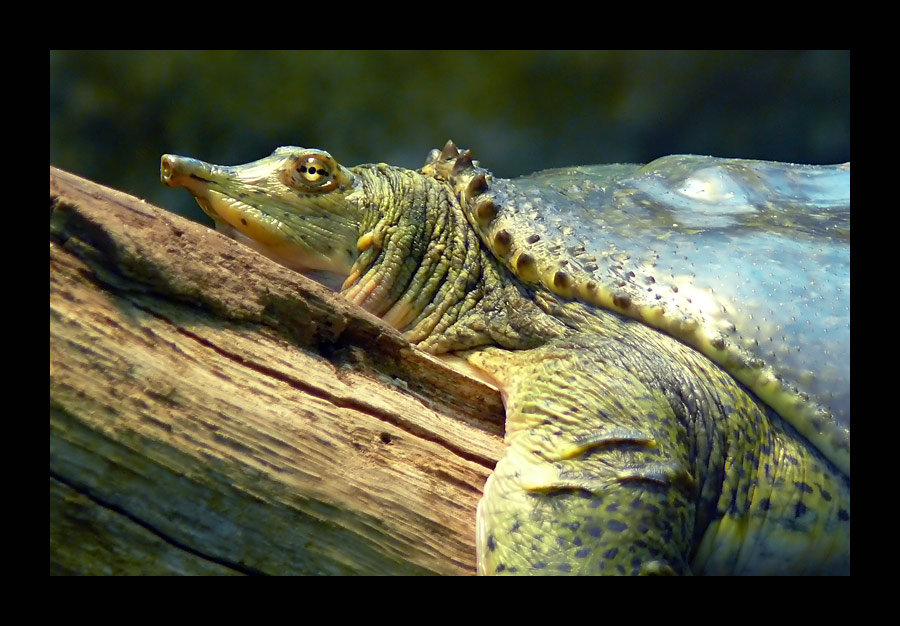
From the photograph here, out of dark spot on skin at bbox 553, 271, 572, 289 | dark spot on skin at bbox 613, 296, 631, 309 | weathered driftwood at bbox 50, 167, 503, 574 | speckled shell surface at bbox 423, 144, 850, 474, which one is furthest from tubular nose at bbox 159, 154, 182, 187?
dark spot on skin at bbox 613, 296, 631, 309

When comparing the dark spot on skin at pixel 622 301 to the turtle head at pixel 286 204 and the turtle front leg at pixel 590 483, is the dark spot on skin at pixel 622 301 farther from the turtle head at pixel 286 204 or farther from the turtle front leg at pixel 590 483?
the turtle head at pixel 286 204

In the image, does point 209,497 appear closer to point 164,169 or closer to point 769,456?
point 164,169

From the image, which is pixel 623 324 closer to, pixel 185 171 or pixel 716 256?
pixel 716 256

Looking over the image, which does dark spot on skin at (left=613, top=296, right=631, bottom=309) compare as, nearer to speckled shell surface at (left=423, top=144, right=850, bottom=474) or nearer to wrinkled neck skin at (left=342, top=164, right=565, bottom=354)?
speckled shell surface at (left=423, top=144, right=850, bottom=474)

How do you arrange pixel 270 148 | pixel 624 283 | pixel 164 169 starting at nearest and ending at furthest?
pixel 624 283, pixel 164 169, pixel 270 148
